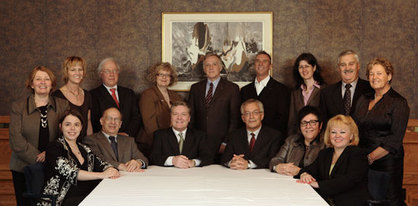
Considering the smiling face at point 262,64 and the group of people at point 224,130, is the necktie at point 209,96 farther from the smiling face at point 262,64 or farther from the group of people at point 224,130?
the smiling face at point 262,64

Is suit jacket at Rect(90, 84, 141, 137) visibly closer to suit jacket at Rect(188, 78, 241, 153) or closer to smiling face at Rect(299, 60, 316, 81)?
suit jacket at Rect(188, 78, 241, 153)

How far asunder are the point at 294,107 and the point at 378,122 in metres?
1.00

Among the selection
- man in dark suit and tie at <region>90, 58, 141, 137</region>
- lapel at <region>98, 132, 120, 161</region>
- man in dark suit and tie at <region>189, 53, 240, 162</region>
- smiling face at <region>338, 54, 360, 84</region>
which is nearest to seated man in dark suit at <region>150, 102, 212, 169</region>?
lapel at <region>98, 132, 120, 161</region>

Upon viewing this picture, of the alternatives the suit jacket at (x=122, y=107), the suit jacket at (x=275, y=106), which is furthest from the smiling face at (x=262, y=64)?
the suit jacket at (x=122, y=107)

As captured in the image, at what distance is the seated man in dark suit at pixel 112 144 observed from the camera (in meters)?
3.46

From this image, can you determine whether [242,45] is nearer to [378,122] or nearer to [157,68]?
[157,68]

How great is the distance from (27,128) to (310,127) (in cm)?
223

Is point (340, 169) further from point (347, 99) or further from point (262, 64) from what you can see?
point (262, 64)

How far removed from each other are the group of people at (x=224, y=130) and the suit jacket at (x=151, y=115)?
0.03 ft

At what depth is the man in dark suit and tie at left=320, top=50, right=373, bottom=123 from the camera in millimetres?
3865

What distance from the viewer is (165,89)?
14.6ft

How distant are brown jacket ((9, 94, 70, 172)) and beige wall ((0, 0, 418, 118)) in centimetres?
156

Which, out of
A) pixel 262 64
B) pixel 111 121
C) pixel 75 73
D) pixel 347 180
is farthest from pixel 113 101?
pixel 347 180

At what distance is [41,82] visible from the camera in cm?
345
